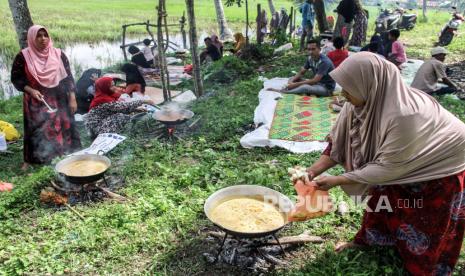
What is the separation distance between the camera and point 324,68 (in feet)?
22.7

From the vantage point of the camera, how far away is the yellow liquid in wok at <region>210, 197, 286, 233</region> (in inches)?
107

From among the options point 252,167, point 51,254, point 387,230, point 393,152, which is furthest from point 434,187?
point 51,254

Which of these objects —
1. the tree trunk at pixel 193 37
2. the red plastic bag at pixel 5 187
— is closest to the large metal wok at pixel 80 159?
the red plastic bag at pixel 5 187

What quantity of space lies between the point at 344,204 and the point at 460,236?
127 centimetres

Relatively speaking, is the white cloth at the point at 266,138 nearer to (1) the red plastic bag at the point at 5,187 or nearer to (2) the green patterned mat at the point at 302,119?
(2) the green patterned mat at the point at 302,119

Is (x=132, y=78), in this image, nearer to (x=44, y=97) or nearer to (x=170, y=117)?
(x=170, y=117)

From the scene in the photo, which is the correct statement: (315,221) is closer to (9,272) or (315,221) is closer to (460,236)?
(460,236)

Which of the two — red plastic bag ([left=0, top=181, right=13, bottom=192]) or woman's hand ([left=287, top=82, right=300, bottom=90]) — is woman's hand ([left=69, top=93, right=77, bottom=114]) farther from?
woman's hand ([left=287, top=82, right=300, bottom=90])

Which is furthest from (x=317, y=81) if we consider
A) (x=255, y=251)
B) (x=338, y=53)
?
(x=255, y=251)

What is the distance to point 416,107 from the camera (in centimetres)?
212

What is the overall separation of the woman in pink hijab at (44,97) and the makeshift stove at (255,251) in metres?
2.98

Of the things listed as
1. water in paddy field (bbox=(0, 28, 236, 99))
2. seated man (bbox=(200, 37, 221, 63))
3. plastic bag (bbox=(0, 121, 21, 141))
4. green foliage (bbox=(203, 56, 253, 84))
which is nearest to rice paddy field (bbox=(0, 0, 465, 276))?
plastic bag (bbox=(0, 121, 21, 141))

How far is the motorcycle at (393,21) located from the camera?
45.7ft

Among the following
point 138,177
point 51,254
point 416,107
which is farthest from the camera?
point 138,177
